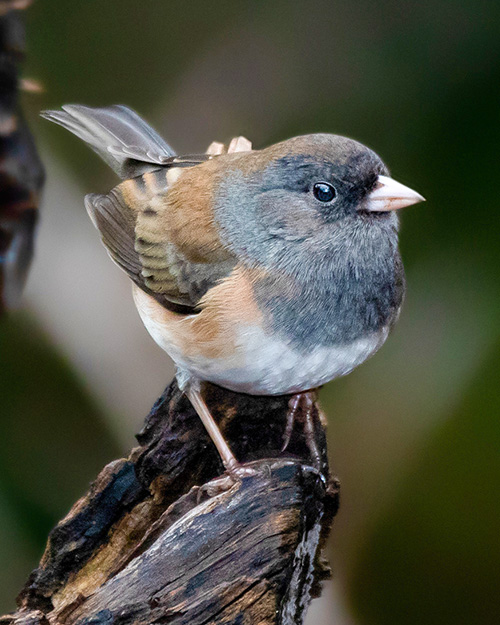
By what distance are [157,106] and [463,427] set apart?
1.48m

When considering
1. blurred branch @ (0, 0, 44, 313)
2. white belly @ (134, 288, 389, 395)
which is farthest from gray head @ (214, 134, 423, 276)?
blurred branch @ (0, 0, 44, 313)

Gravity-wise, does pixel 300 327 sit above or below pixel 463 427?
above

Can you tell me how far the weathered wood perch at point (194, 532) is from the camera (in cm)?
131

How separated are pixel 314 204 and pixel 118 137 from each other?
0.82 meters

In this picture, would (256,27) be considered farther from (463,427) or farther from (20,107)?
(463,427)

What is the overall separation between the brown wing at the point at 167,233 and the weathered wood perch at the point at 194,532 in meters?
0.33

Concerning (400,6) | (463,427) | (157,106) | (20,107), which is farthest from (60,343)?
(400,6)

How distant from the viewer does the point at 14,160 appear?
6.68 ft

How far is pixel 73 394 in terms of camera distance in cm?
228

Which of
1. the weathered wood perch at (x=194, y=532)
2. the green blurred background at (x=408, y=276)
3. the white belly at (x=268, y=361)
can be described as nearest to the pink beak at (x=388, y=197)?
the white belly at (x=268, y=361)

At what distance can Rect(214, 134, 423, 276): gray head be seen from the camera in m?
1.48

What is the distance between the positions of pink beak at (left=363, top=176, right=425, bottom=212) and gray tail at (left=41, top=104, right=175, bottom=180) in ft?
2.41

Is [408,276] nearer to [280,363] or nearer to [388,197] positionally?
[388,197]

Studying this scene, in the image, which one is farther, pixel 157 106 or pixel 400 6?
pixel 157 106
